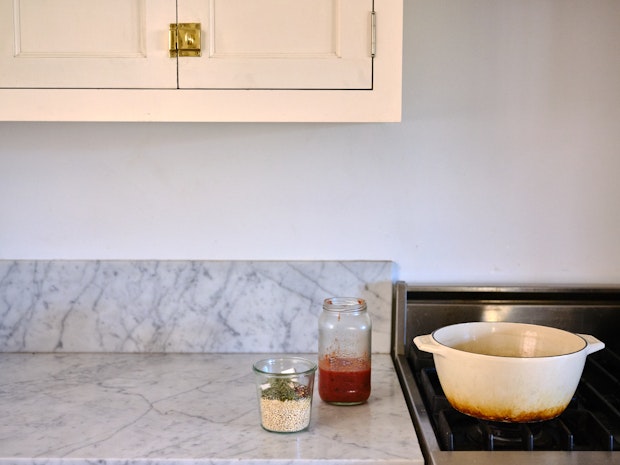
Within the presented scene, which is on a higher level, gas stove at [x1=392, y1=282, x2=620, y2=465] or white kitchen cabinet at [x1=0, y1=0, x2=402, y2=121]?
white kitchen cabinet at [x1=0, y1=0, x2=402, y2=121]

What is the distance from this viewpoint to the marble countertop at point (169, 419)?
1.15m

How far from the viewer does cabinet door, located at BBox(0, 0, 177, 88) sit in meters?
1.32

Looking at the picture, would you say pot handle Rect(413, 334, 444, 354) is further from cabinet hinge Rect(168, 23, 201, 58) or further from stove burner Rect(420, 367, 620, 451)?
cabinet hinge Rect(168, 23, 201, 58)

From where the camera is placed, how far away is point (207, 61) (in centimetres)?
132

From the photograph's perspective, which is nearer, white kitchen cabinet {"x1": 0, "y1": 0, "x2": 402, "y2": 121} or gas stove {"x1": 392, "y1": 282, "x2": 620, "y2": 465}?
gas stove {"x1": 392, "y1": 282, "x2": 620, "y2": 465}

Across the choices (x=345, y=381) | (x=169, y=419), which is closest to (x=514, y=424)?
(x=345, y=381)

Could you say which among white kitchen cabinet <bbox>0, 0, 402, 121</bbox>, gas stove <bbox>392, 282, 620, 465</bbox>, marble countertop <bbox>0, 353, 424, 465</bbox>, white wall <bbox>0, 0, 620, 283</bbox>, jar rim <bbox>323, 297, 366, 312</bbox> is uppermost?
white kitchen cabinet <bbox>0, 0, 402, 121</bbox>

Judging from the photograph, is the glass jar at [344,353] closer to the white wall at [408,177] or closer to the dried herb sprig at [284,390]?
the dried herb sprig at [284,390]

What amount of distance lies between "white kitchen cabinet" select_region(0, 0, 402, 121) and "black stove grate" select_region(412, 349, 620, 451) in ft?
1.86

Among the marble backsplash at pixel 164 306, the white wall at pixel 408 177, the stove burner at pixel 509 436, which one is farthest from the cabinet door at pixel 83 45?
the stove burner at pixel 509 436

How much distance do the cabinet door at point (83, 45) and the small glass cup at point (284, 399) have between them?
0.58 metres

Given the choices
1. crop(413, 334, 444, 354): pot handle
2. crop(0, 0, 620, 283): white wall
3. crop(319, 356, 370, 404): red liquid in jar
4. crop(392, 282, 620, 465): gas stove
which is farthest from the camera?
crop(0, 0, 620, 283): white wall

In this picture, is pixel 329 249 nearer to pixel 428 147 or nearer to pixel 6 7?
pixel 428 147

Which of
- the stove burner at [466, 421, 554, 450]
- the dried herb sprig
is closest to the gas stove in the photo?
the stove burner at [466, 421, 554, 450]
